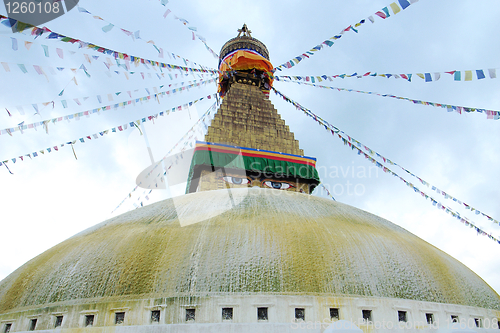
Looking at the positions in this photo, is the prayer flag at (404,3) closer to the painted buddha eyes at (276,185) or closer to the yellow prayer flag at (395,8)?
the yellow prayer flag at (395,8)

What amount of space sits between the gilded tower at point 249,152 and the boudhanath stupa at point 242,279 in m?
5.34

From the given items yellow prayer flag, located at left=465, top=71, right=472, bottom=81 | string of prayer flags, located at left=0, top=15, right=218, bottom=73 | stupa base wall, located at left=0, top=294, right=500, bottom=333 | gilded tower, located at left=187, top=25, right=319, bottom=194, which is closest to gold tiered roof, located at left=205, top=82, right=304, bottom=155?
gilded tower, located at left=187, top=25, right=319, bottom=194

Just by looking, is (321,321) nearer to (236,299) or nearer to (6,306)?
(236,299)

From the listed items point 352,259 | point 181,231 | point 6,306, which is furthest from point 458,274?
point 6,306

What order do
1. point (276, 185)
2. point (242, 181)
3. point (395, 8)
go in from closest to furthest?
point (395, 8) < point (242, 181) < point (276, 185)

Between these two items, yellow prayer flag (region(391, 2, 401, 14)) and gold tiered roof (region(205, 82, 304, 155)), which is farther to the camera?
gold tiered roof (region(205, 82, 304, 155))

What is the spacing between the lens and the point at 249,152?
10.6 m

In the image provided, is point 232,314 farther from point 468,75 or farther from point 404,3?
point 468,75

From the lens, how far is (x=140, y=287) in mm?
3393

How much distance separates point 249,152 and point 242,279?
7.44 metres

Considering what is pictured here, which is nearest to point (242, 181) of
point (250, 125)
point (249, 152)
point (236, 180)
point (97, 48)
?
point (236, 180)

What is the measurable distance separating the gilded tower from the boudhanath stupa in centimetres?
534

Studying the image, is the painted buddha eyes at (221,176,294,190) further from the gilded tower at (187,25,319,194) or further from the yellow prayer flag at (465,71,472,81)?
the yellow prayer flag at (465,71,472,81)

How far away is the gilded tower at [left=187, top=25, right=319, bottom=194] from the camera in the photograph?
10.3 metres
